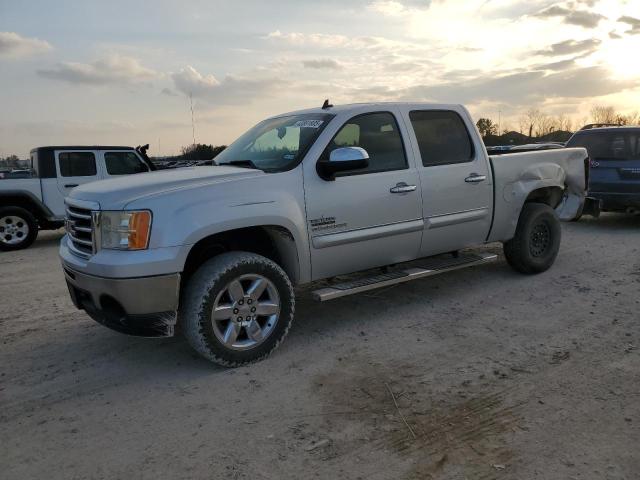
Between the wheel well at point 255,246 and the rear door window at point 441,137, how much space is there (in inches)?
62.6

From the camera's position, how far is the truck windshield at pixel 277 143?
14.3ft

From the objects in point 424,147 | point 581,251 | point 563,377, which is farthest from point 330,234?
point 581,251

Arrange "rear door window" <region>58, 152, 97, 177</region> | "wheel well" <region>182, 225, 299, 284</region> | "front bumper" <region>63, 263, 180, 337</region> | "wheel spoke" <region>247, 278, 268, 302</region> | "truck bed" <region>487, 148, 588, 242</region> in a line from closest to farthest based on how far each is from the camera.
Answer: "front bumper" <region>63, 263, 180, 337</region> < "wheel spoke" <region>247, 278, 268, 302</region> < "wheel well" <region>182, 225, 299, 284</region> < "truck bed" <region>487, 148, 588, 242</region> < "rear door window" <region>58, 152, 97, 177</region>

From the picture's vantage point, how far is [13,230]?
377 inches

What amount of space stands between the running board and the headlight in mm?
1410

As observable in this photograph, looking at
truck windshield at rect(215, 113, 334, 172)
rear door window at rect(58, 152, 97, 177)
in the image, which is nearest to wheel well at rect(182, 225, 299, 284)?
truck windshield at rect(215, 113, 334, 172)

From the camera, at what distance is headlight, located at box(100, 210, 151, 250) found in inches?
137

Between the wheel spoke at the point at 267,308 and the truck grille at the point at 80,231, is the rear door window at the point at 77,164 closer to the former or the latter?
the truck grille at the point at 80,231

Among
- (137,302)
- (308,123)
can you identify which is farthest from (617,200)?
(137,302)

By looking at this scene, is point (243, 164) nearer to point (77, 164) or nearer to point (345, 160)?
point (345, 160)

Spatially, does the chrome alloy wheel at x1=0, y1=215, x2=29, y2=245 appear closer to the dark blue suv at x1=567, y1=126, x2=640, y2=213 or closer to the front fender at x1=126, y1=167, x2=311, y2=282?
the front fender at x1=126, y1=167, x2=311, y2=282

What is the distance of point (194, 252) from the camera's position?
4.07 meters

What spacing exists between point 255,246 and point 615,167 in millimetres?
7413

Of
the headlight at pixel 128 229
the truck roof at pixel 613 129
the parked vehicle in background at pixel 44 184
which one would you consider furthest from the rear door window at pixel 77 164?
the truck roof at pixel 613 129
